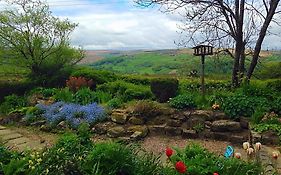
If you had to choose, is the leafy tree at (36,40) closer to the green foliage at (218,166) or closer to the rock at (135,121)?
the rock at (135,121)

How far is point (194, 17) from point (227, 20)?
1018 millimetres

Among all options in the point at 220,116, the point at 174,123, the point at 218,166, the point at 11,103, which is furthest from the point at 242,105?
the point at 11,103

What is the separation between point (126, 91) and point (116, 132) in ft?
6.35

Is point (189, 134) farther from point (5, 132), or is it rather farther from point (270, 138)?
point (5, 132)

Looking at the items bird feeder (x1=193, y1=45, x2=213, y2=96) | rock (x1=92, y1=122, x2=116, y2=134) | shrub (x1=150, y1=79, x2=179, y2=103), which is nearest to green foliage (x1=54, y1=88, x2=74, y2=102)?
rock (x1=92, y1=122, x2=116, y2=134)

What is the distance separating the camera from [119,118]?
27.1 ft

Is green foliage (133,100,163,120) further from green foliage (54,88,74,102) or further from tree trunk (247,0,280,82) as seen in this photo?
tree trunk (247,0,280,82)

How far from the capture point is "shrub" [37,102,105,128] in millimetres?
8398

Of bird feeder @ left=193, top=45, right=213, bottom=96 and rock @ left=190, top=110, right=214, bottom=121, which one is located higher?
bird feeder @ left=193, top=45, right=213, bottom=96

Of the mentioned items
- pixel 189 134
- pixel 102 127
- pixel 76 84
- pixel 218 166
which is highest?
pixel 218 166

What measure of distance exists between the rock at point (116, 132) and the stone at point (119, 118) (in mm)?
257

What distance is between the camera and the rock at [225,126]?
24.6ft

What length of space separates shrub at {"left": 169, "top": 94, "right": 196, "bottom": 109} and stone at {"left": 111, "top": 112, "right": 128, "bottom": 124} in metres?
1.22

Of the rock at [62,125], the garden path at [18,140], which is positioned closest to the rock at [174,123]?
the rock at [62,125]
